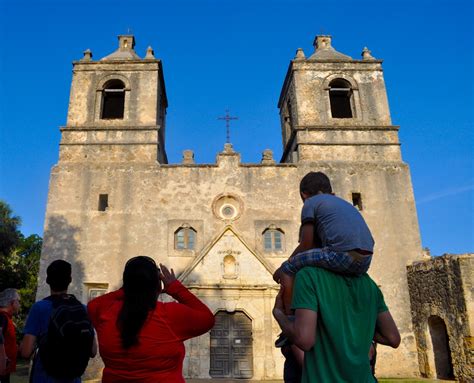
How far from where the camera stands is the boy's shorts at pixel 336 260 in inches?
114

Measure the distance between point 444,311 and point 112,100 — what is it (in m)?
17.6

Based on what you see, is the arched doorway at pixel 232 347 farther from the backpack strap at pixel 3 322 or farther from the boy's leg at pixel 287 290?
the boy's leg at pixel 287 290

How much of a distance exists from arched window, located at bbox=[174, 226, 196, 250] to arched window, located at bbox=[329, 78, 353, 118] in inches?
370

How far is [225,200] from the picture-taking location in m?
17.6

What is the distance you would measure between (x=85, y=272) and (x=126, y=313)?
14382 millimetres

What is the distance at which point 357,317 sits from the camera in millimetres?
2916

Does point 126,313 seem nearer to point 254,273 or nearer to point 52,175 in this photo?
point 254,273

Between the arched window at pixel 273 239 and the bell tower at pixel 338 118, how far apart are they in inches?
136

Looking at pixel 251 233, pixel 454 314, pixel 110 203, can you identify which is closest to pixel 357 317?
pixel 454 314

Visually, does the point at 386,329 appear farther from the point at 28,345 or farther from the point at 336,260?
the point at 28,345

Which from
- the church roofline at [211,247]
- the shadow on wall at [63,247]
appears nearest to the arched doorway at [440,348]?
the church roofline at [211,247]

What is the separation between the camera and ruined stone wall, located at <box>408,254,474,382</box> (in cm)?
1279

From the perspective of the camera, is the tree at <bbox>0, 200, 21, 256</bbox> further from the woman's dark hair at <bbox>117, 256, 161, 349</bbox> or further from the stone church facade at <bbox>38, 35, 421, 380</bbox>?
the woman's dark hair at <bbox>117, 256, 161, 349</bbox>

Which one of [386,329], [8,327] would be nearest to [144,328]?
[386,329]
